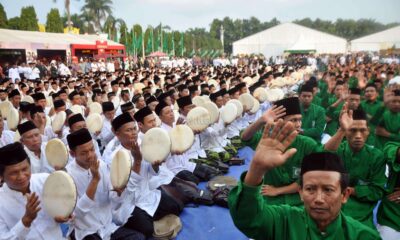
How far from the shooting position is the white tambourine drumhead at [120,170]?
3434 mm

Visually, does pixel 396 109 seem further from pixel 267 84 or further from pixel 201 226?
pixel 267 84

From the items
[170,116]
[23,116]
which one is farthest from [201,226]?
[23,116]

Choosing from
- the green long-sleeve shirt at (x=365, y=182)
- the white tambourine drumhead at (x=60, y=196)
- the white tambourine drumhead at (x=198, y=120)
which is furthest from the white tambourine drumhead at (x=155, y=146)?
the green long-sleeve shirt at (x=365, y=182)

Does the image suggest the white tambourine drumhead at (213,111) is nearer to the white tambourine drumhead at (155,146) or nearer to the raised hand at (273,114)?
the white tambourine drumhead at (155,146)

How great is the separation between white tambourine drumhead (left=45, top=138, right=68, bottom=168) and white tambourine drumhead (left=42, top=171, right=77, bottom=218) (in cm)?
122

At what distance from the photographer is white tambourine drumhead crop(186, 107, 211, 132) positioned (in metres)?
5.86

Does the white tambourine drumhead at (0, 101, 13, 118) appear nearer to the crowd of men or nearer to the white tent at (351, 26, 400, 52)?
the crowd of men

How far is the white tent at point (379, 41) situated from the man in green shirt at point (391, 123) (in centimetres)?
3409

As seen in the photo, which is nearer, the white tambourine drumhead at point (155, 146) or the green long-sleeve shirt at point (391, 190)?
the green long-sleeve shirt at point (391, 190)

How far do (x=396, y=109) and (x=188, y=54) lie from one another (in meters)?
43.9

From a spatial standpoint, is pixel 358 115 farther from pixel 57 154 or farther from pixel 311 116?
pixel 57 154

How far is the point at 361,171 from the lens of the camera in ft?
10.9

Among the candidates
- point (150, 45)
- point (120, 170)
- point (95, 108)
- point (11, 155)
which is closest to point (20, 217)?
point (11, 155)

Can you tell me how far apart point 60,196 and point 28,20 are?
32950 mm
